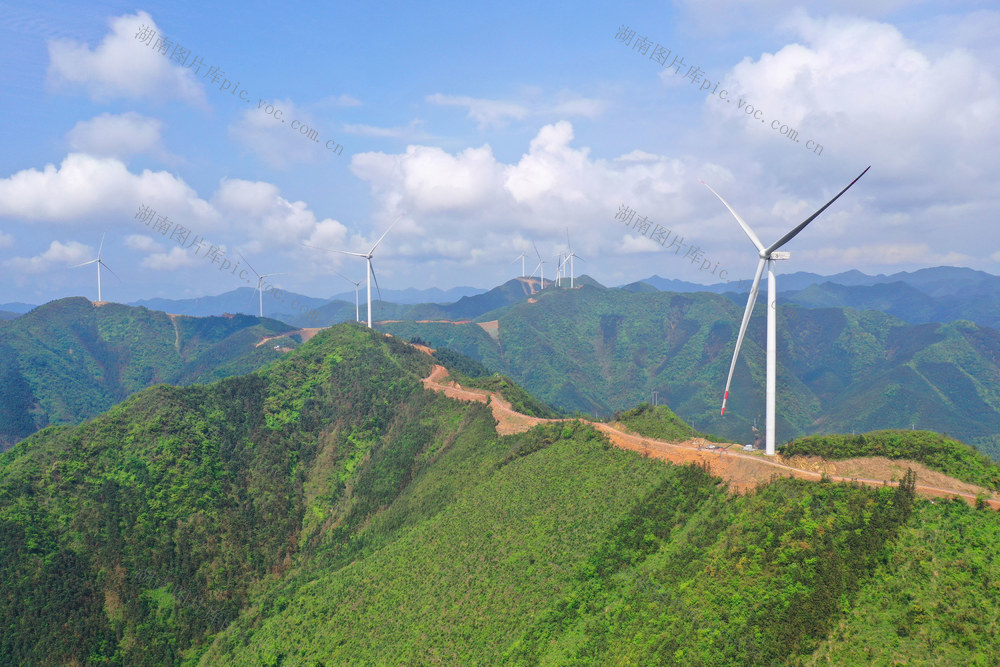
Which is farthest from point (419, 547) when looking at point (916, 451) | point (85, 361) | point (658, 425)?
point (85, 361)

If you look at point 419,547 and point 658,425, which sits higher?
point 658,425

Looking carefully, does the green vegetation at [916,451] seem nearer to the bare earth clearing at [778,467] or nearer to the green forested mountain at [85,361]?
the bare earth clearing at [778,467]

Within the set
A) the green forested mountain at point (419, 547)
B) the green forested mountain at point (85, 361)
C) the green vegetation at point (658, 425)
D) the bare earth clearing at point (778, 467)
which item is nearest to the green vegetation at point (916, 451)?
the bare earth clearing at point (778, 467)

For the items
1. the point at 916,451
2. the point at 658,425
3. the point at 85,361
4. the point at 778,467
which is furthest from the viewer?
the point at 85,361

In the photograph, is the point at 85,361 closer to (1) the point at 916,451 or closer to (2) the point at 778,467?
(2) the point at 778,467

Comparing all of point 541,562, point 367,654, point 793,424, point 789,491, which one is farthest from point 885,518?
point 793,424

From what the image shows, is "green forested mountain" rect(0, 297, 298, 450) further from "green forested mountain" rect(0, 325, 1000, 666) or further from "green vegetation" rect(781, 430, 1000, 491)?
"green vegetation" rect(781, 430, 1000, 491)
